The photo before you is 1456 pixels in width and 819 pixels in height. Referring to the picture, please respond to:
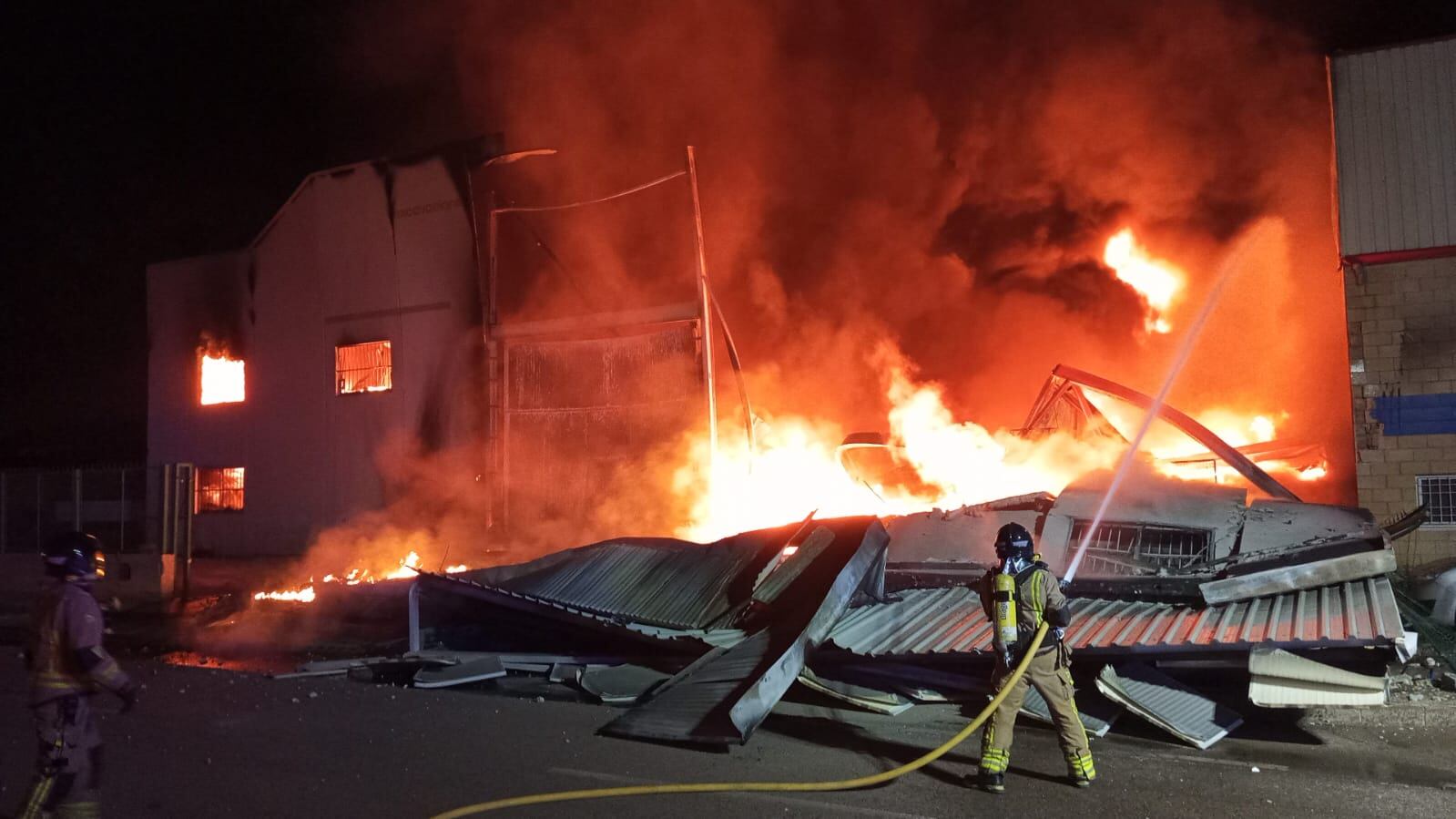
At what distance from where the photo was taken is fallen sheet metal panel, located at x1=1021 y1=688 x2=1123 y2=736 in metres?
7.11

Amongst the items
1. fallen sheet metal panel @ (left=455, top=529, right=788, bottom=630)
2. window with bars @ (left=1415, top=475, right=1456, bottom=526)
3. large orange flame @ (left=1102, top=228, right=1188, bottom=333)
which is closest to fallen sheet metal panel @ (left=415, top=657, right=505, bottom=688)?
fallen sheet metal panel @ (left=455, top=529, right=788, bottom=630)

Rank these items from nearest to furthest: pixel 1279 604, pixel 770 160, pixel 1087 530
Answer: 1. pixel 1279 604
2. pixel 1087 530
3. pixel 770 160

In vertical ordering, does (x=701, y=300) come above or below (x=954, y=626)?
above

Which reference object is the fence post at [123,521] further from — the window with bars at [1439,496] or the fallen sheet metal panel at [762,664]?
the window with bars at [1439,496]

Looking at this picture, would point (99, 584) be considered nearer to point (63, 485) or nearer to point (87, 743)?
point (63, 485)

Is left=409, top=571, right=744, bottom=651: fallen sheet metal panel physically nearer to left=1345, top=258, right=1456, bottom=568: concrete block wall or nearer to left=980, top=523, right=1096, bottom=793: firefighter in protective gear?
left=980, top=523, right=1096, bottom=793: firefighter in protective gear

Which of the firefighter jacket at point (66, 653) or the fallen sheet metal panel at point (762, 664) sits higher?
the firefighter jacket at point (66, 653)

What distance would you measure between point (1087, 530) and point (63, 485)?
16.5m

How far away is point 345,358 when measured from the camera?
19.5 m

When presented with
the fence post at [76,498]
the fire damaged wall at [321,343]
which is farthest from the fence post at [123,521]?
the fire damaged wall at [321,343]

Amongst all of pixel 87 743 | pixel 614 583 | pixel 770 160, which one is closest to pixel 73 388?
pixel 770 160

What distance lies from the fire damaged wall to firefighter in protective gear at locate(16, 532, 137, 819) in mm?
12691

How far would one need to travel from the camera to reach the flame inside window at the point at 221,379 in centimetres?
2091

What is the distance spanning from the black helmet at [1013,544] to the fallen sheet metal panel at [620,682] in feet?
11.3
